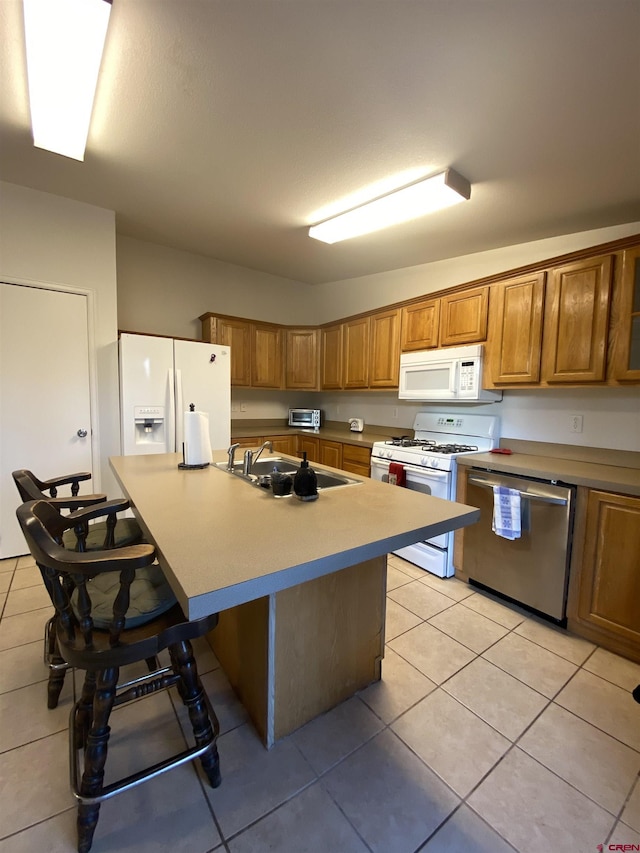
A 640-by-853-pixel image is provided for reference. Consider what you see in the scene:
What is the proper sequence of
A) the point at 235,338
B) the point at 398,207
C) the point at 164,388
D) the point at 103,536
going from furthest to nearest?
1. the point at 235,338
2. the point at 164,388
3. the point at 398,207
4. the point at 103,536

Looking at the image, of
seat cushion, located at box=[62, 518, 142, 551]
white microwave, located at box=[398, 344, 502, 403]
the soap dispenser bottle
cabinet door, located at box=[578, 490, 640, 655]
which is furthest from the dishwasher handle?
seat cushion, located at box=[62, 518, 142, 551]

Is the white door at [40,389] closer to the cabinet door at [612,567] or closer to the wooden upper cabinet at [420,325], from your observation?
the wooden upper cabinet at [420,325]

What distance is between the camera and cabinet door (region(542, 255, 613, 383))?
207 cm

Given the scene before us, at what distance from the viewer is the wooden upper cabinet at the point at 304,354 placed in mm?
4391

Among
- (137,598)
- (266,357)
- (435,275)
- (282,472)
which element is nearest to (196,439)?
(282,472)

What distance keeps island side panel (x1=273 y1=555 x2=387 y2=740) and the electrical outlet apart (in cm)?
184

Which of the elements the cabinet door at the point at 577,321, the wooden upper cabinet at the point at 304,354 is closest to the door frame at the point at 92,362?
the wooden upper cabinet at the point at 304,354

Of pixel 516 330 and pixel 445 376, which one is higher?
pixel 516 330

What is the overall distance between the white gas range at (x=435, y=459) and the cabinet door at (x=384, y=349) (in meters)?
0.53

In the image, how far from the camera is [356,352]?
390 centimetres

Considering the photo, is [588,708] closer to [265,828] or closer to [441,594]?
[441,594]

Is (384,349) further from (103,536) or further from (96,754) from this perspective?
(96,754)

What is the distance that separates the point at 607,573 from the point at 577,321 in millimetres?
1452

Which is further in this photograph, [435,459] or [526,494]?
[435,459]
